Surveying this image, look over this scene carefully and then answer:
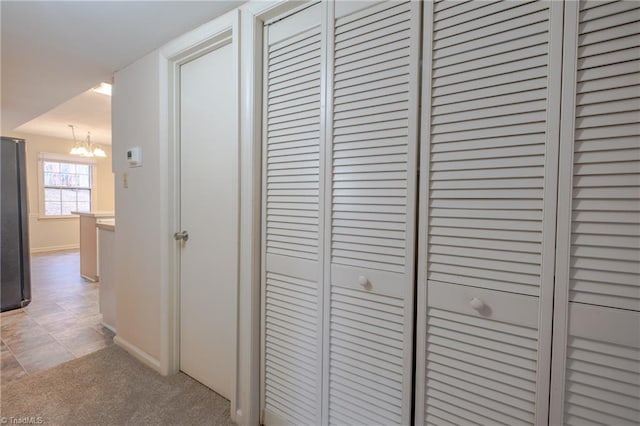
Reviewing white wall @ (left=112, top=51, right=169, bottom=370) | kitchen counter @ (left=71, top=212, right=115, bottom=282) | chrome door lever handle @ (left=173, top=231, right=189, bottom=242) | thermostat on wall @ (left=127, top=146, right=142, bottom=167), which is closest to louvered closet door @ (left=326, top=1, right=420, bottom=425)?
chrome door lever handle @ (left=173, top=231, right=189, bottom=242)

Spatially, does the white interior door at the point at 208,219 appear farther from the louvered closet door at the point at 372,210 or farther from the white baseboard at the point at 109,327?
the white baseboard at the point at 109,327

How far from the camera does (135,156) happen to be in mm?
2076

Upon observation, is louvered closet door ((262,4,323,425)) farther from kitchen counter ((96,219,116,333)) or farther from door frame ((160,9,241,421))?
kitchen counter ((96,219,116,333))

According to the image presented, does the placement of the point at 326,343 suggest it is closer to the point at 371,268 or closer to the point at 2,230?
the point at 371,268

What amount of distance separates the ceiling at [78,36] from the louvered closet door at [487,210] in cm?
121

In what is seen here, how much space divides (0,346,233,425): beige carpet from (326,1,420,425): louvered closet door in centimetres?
89

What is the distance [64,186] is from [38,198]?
1.85 feet

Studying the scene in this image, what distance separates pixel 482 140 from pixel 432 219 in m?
0.30

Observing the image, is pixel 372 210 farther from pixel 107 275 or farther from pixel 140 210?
pixel 107 275

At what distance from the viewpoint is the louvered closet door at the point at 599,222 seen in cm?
75

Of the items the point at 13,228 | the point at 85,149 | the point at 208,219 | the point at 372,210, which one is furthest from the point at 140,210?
the point at 85,149

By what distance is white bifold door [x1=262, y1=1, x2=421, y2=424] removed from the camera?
1077 mm

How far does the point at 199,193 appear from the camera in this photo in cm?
184

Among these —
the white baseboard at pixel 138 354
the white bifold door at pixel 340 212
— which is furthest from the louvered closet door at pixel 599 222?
the white baseboard at pixel 138 354
